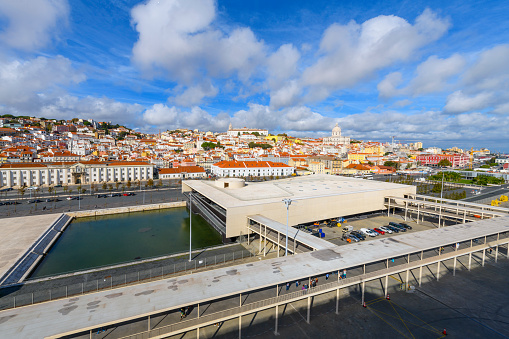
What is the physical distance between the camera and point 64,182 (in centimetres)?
4462

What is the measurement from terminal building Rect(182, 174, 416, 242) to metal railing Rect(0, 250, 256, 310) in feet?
10.2

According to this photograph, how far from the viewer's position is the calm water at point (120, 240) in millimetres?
16469

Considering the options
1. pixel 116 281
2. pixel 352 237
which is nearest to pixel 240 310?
pixel 116 281

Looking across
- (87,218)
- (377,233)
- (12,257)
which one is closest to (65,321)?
(12,257)

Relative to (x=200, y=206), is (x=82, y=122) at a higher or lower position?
higher

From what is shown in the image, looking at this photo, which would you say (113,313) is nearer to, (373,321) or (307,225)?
(373,321)

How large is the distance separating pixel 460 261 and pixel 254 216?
13.8 meters

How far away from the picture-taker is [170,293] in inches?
309

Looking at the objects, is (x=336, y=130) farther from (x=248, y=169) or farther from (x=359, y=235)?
(x=359, y=235)

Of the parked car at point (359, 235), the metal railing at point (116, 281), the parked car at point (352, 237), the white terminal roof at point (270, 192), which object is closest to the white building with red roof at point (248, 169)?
the white terminal roof at point (270, 192)

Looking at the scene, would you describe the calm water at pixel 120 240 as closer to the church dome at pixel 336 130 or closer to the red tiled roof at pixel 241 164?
the red tiled roof at pixel 241 164

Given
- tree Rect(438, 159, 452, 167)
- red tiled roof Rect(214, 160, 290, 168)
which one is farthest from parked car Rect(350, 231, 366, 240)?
tree Rect(438, 159, 452, 167)

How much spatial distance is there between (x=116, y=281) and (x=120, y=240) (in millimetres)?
9150

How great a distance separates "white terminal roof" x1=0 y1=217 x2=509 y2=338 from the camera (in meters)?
6.49
